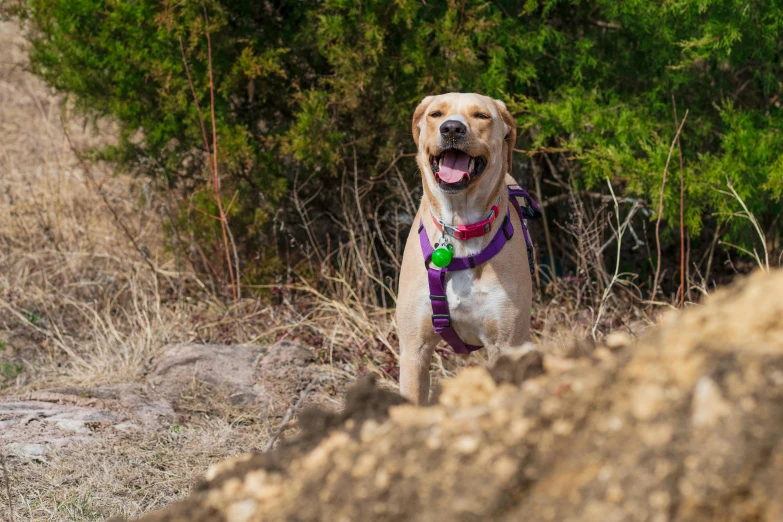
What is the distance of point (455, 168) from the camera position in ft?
12.5

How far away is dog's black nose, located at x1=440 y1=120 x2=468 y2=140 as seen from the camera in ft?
12.2

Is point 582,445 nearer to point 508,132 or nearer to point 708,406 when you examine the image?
point 708,406

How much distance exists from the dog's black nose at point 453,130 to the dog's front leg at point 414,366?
3.03ft

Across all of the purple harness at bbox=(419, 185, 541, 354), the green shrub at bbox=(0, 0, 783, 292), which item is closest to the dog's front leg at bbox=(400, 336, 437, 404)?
the purple harness at bbox=(419, 185, 541, 354)

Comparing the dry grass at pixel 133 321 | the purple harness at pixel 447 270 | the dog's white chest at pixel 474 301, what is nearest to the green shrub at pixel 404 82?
the dry grass at pixel 133 321

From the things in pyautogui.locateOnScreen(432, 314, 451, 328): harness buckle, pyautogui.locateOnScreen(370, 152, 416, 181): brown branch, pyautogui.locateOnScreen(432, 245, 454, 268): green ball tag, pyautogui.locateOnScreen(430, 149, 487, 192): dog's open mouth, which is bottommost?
pyautogui.locateOnScreen(432, 314, 451, 328): harness buckle

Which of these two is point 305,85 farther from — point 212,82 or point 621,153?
point 621,153

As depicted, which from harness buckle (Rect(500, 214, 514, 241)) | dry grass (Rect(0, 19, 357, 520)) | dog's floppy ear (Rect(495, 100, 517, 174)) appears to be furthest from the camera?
dog's floppy ear (Rect(495, 100, 517, 174))

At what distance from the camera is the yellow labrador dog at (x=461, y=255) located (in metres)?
3.78

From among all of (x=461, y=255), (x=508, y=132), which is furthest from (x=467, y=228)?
(x=508, y=132)

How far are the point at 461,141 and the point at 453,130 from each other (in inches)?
2.4

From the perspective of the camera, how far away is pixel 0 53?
39.4 ft

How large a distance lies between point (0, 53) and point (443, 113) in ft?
33.3

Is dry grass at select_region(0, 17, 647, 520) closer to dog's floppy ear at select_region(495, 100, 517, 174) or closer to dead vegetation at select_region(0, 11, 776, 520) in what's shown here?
dead vegetation at select_region(0, 11, 776, 520)
